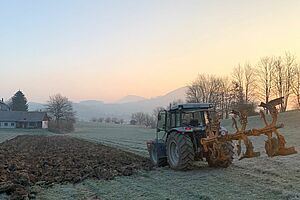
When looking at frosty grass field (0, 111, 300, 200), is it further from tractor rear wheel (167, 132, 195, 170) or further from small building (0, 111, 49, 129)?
small building (0, 111, 49, 129)

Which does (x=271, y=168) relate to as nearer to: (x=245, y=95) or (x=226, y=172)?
(x=226, y=172)

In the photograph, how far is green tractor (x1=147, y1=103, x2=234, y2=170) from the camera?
1235 centimetres

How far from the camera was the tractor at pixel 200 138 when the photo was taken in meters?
10.3

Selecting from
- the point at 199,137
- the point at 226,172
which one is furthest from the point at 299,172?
the point at 199,137

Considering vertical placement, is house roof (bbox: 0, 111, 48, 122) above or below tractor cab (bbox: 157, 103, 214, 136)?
above

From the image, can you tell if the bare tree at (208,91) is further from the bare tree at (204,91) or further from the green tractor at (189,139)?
the green tractor at (189,139)

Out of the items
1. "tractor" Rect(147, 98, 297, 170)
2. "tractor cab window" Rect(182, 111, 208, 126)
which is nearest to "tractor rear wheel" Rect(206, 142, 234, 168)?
"tractor" Rect(147, 98, 297, 170)

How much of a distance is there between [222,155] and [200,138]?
3.14 feet

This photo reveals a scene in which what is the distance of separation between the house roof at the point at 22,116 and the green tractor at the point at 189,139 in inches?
3538

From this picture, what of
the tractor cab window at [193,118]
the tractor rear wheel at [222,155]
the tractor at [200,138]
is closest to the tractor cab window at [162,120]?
the tractor at [200,138]

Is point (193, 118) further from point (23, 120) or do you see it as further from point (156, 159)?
point (23, 120)

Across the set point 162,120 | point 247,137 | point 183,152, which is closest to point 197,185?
point 247,137

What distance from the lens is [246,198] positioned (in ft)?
27.7

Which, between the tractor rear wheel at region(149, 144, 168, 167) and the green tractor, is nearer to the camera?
the green tractor
